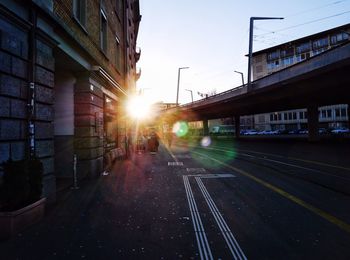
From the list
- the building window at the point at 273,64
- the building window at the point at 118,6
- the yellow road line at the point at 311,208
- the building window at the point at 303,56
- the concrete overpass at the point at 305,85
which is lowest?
the yellow road line at the point at 311,208

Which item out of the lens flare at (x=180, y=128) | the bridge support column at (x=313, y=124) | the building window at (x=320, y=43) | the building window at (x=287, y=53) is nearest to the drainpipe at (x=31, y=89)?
the bridge support column at (x=313, y=124)

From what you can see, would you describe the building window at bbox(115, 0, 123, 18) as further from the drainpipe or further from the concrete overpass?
the concrete overpass

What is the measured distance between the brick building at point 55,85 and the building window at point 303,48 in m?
92.2

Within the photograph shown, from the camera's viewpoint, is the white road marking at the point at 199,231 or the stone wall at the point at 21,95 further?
the stone wall at the point at 21,95

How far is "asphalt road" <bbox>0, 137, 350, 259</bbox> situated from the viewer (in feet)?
14.1

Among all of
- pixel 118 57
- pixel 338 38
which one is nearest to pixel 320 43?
pixel 338 38

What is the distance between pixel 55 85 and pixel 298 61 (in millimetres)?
98507

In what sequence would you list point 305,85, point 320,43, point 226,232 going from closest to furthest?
point 226,232
point 305,85
point 320,43

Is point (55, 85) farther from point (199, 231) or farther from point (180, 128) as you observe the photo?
point (180, 128)

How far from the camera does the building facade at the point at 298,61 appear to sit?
287ft

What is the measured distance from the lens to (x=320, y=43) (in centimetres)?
9088

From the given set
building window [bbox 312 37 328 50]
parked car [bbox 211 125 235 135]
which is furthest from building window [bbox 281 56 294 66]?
parked car [bbox 211 125 235 135]

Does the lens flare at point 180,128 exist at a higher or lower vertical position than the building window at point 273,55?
lower

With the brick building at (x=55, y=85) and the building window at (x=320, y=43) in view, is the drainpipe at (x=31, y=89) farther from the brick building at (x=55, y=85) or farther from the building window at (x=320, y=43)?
the building window at (x=320, y=43)
